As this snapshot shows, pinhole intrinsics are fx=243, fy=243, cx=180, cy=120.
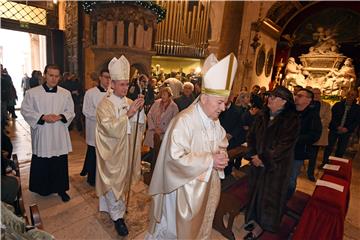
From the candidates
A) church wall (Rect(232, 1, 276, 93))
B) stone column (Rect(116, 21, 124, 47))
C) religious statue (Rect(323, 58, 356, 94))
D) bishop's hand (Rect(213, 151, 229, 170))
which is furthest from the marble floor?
religious statue (Rect(323, 58, 356, 94))

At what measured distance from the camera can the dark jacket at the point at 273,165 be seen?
2.58 metres

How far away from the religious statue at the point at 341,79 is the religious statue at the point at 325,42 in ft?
3.11

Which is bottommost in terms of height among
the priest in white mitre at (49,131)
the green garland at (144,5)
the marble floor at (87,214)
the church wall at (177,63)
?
the marble floor at (87,214)

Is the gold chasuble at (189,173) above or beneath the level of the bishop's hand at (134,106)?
beneath

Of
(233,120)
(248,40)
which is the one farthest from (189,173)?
(248,40)

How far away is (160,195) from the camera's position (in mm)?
2020

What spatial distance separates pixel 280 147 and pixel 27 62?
15824 millimetres

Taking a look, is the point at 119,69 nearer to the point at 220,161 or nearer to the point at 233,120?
the point at 220,161

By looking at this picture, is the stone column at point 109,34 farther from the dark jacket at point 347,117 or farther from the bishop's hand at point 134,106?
the dark jacket at point 347,117

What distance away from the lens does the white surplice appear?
309 centimetres

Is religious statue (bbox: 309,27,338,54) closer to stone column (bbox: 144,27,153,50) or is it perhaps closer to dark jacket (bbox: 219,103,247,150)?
stone column (bbox: 144,27,153,50)

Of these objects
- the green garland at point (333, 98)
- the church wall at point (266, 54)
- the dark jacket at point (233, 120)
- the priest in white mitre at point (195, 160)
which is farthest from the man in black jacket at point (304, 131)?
the green garland at point (333, 98)

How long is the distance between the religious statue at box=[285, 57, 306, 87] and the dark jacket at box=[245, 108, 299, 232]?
34.0ft

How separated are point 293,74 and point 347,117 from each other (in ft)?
24.2
